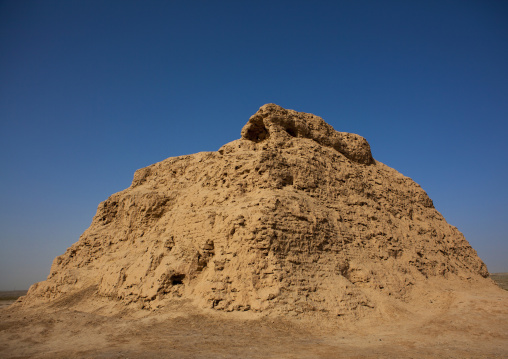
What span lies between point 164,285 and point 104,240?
24.1ft

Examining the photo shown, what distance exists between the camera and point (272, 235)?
1068cm

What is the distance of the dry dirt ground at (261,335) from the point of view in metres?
7.12

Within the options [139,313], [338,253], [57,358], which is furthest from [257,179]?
[57,358]

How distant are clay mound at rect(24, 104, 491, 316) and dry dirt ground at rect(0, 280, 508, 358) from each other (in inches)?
27.8

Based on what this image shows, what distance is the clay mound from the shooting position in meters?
10.4

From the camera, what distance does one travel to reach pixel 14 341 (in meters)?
9.20

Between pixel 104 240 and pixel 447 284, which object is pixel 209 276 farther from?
pixel 447 284

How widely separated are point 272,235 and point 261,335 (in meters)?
3.23

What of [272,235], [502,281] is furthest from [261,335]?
[502,281]

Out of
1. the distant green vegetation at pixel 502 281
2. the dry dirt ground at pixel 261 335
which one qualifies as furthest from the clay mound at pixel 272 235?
the distant green vegetation at pixel 502 281

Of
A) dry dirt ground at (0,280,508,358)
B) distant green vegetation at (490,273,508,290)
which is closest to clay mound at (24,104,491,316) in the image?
dry dirt ground at (0,280,508,358)

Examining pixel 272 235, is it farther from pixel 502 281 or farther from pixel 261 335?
pixel 502 281

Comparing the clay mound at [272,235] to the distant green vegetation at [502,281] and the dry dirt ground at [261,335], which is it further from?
the distant green vegetation at [502,281]

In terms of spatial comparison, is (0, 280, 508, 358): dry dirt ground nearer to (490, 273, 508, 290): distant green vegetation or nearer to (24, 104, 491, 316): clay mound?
(24, 104, 491, 316): clay mound
